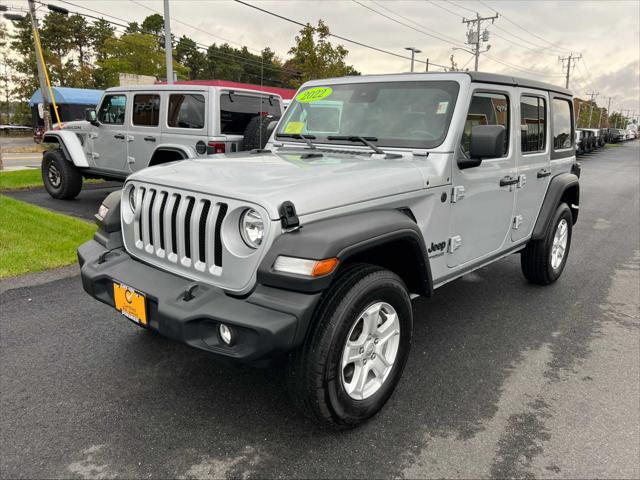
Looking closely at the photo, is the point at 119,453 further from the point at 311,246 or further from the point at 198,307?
the point at 311,246

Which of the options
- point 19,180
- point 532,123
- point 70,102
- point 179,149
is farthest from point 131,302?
point 70,102

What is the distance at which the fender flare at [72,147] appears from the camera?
29.8ft

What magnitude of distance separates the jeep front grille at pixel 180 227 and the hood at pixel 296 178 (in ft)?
0.23

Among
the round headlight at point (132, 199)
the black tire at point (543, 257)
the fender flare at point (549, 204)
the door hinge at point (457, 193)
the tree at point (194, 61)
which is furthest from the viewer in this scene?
the tree at point (194, 61)

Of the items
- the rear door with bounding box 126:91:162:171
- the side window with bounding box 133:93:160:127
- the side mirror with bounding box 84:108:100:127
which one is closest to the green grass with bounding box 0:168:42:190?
the side mirror with bounding box 84:108:100:127

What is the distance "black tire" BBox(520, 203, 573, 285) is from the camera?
4.79 meters

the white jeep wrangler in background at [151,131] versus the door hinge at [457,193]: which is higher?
the white jeep wrangler in background at [151,131]

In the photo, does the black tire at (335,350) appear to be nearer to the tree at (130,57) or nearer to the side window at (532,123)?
the side window at (532,123)

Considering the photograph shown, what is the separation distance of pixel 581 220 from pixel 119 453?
8947 millimetres

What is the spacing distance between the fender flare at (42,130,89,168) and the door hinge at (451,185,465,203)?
778 cm

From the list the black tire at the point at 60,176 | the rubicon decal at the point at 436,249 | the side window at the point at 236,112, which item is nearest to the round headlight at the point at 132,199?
the rubicon decal at the point at 436,249

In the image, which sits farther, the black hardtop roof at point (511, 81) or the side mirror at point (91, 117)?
the side mirror at point (91, 117)

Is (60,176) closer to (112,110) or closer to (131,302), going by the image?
(112,110)

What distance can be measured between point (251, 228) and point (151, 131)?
6453 mm
